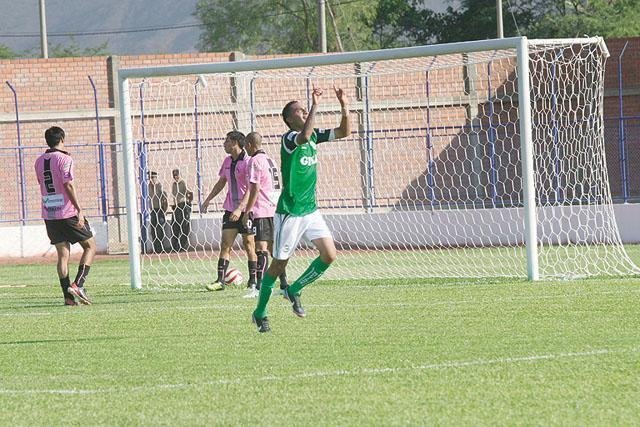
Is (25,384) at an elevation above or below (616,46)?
below

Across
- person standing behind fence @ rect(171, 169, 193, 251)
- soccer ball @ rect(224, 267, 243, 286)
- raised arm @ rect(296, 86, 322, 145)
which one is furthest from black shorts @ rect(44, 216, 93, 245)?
person standing behind fence @ rect(171, 169, 193, 251)

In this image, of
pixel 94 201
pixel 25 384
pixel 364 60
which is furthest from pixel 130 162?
pixel 94 201

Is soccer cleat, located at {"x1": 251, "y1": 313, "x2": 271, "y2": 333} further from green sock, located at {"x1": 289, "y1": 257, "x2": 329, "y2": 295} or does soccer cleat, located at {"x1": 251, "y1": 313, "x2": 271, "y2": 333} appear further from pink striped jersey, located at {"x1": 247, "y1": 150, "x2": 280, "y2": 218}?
pink striped jersey, located at {"x1": 247, "y1": 150, "x2": 280, "y2": 218}

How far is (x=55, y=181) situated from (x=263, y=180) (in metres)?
2.37

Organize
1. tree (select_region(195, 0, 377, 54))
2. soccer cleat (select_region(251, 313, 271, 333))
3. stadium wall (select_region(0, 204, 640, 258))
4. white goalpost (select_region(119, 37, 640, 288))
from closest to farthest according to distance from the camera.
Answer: soccer cleat (select_region(251, 313, 271, 333)) < white goalpost (select_region(119, 37, 640, 288)) < stadium wall (select_region(0, 204, 640, 258)) < tree (select_region(195, 0, 377, 54))

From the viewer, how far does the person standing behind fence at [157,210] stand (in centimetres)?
2525

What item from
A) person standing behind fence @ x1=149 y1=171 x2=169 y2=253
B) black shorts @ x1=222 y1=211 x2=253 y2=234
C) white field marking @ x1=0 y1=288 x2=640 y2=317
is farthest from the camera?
person standing behind fence @ x1=149 y1=171 x2=169 y2=253

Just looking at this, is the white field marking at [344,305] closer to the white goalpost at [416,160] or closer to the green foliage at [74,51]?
the white goalpost at [416,160]

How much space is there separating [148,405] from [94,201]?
25858 millimetres

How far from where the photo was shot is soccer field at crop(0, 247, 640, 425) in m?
7.29

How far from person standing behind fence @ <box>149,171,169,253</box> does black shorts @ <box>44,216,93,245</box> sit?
9.55 metres

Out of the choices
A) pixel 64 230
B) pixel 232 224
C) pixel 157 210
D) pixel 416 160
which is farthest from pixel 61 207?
pixel 416 160

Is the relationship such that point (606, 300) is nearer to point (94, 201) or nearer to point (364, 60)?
point (364, 60)

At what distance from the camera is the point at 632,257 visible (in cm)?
1970
